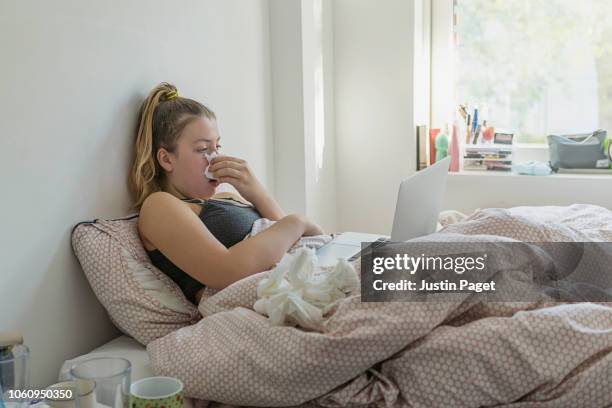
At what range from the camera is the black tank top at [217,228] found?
Result: 1.70 metres

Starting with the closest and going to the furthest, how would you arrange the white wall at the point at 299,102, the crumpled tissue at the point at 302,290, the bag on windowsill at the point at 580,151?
the crumpled tissue at the point at 302,290 → the white wall at the point at 299,102 → the bag on windowsill at the point at 580,151

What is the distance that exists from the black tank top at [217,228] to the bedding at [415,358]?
14.8 inches

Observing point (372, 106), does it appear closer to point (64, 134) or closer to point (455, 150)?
point (455, 150)

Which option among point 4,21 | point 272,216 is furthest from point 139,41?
point 272,216

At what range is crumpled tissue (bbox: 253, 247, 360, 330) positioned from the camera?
1.29 m

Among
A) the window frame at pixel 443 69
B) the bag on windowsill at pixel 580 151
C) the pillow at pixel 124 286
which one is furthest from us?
the window frame at pixel 443 69

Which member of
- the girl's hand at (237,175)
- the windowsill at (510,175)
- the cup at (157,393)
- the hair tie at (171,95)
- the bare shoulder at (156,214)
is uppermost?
the hair tie at (171,95)

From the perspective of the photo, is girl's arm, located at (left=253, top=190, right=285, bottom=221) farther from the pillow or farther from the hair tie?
the pillow

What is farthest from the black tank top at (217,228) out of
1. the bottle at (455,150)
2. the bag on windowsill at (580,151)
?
the bag on windowsill at (580,151)

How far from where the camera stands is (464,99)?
3186 millimetres

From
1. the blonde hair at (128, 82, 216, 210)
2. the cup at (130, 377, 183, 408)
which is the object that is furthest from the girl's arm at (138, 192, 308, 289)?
the cup at (130, 377, 183, 408)

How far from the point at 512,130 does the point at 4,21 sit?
2325 mm

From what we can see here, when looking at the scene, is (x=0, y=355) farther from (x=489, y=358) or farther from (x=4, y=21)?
(x=489, y=358)

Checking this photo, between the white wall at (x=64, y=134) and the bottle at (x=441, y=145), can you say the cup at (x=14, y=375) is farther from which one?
the bottle at (x=441, y=145)
